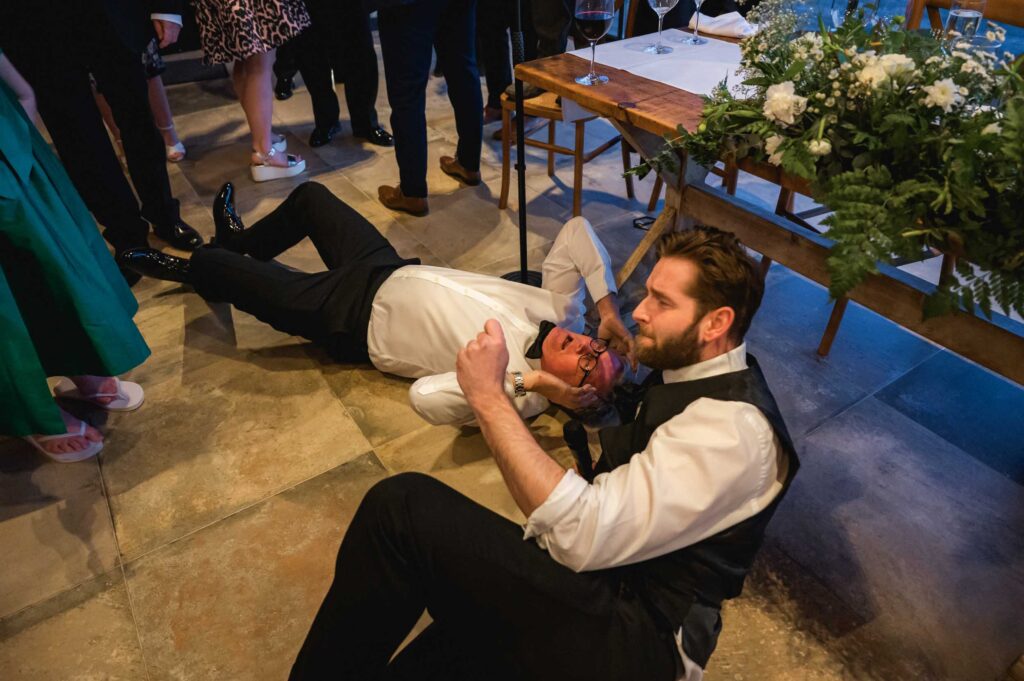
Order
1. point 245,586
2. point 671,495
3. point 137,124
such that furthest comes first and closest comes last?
point 137,124
point 245,586
point 671,495

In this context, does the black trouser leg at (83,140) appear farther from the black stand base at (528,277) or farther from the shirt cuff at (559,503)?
the shirt cuff at (559,503)

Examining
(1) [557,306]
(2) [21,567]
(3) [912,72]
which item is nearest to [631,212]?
(1) [557,306]

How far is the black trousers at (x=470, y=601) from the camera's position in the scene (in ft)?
3.48

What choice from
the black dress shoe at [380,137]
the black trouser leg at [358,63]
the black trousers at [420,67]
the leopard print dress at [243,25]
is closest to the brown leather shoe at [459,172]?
the black trousers at [420,67]

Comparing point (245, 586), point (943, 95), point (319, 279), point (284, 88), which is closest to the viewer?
point (943, 95)

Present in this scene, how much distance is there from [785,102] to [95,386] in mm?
1985

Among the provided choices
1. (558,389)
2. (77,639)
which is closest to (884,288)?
(558,389)

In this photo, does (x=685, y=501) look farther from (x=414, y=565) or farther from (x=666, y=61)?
(x=666, y=61)

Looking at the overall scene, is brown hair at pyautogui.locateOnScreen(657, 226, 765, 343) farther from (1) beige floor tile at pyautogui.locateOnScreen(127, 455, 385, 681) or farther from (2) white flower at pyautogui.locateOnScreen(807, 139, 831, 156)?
(1) beige floor tile at pyautogui.locateOnScreen(127, 455, 385, 681)

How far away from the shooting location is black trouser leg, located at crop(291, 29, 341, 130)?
11.5ft

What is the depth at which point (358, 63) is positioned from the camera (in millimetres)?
3506

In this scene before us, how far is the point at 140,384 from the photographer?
2.14 m

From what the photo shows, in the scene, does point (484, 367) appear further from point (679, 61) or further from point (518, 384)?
point (679, 61)

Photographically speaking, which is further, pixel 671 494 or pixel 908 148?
pixel 908 148
